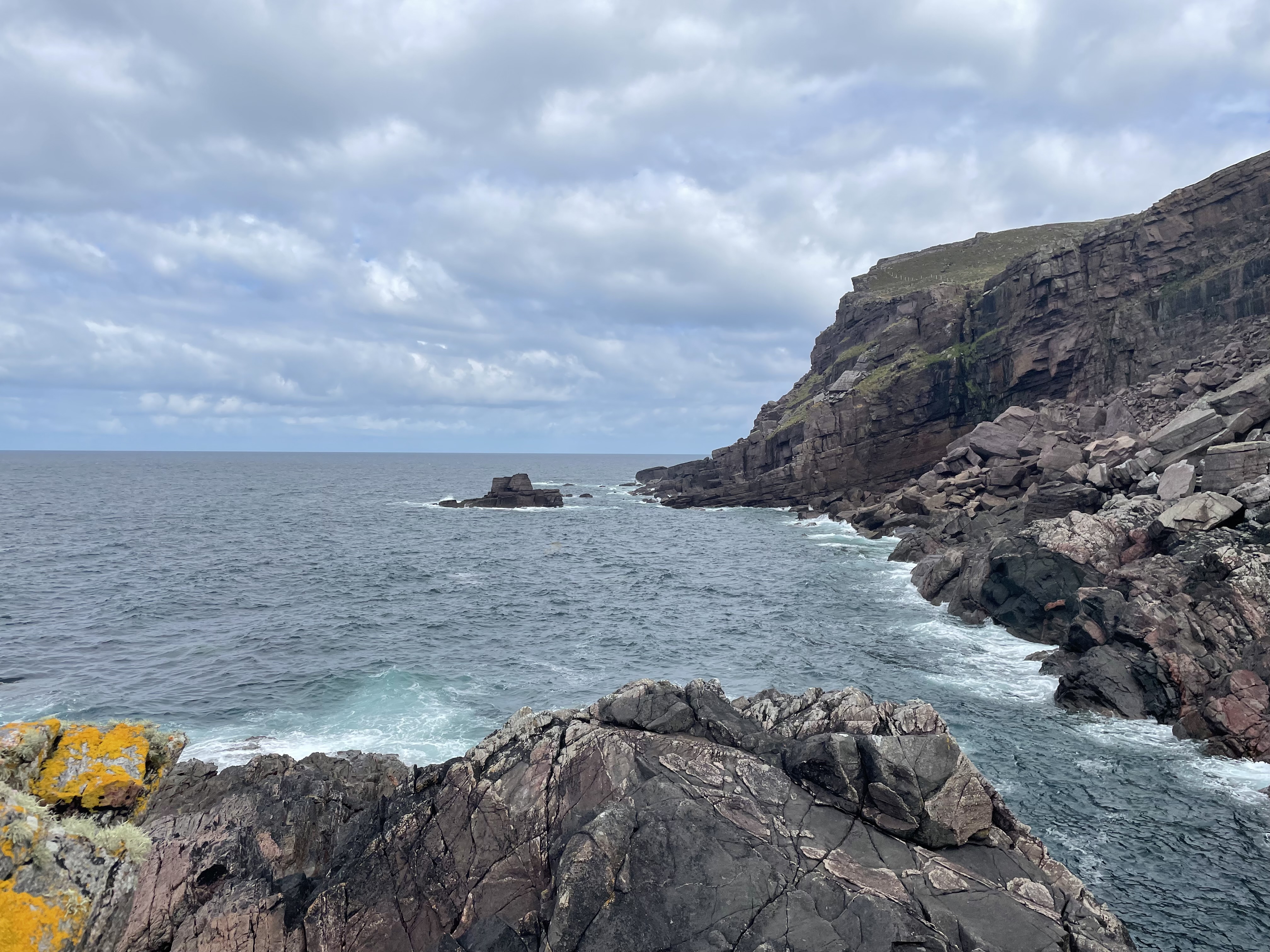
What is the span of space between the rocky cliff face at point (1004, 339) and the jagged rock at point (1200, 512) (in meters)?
45.1

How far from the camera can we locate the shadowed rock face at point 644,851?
1281 centimetres

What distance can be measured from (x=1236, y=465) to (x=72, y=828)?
50.1 metres

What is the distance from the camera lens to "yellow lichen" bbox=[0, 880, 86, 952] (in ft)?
13.1

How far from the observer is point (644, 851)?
13797mm

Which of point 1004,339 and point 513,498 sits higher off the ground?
point 1004,339

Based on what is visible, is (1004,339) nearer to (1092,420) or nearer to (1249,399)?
(1092,420)

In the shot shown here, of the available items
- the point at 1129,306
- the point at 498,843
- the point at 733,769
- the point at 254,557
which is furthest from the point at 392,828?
the point at 1129,306

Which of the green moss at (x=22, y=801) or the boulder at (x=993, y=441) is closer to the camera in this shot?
the green moss at (x=22, y=801)

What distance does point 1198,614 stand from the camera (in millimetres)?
28953

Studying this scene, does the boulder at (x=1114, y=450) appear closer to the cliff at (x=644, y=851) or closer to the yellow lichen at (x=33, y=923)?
the cliff at (x=644, y=851)

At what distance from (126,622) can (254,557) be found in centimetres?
2603

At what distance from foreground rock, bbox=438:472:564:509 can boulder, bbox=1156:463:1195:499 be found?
9100 centimetres

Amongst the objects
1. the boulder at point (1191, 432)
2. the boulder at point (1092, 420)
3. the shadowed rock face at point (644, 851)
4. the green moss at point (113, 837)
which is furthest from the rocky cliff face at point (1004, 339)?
the green moss at point (113, 837)

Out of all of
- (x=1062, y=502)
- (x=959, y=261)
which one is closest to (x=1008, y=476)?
(x=1062, y=502)
